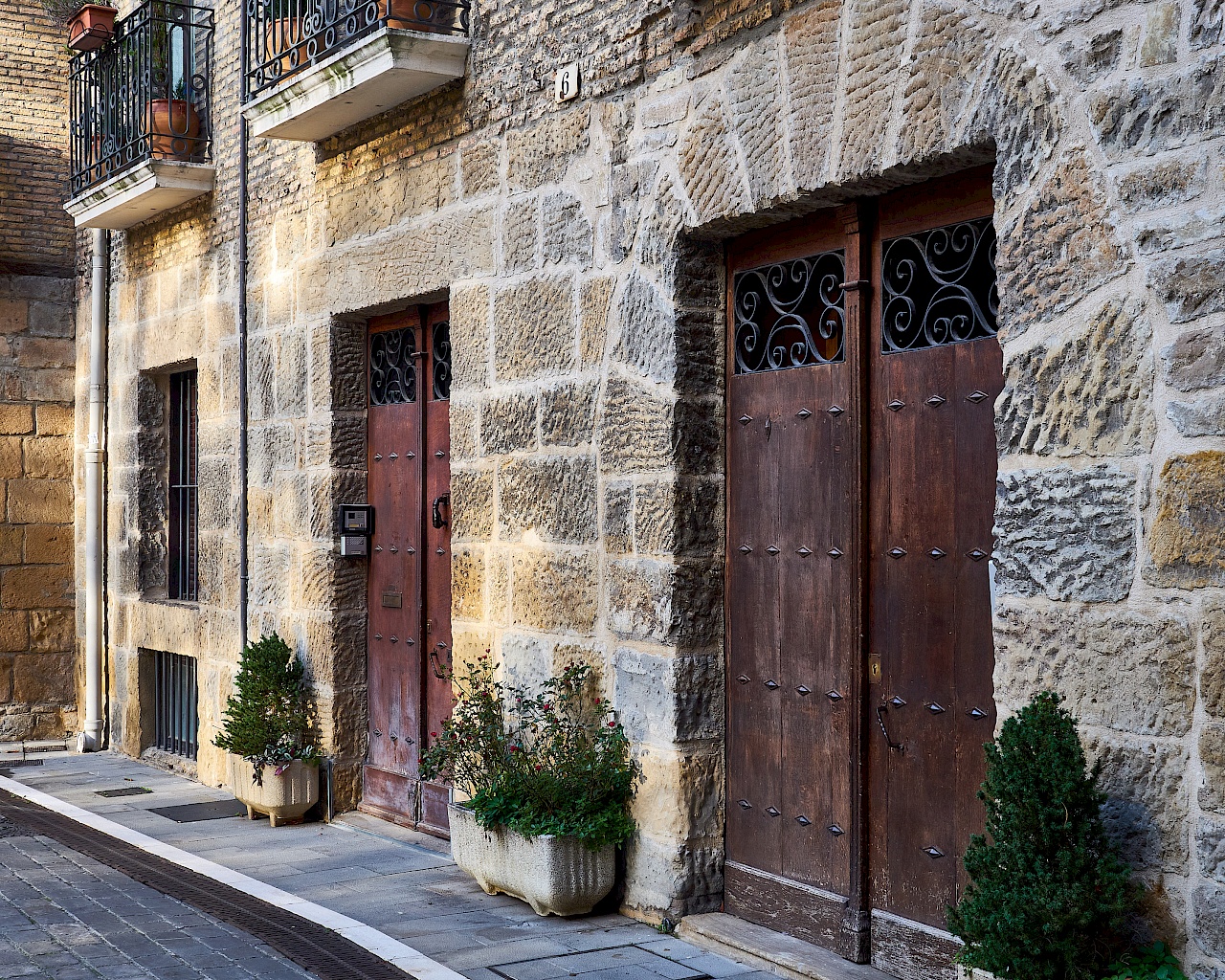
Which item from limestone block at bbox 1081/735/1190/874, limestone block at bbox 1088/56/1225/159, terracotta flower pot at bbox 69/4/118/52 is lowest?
limestone block at bbox 1081/735/1190/874

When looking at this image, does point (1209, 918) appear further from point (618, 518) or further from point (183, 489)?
point (183, 489)

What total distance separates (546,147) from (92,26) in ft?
19.5

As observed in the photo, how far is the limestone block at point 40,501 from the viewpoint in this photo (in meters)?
11.4

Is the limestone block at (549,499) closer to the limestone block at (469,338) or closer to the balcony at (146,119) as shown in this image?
the limestone block at (469,338)

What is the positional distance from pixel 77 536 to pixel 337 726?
4736 millimetres

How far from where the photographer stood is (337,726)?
787 centimetres

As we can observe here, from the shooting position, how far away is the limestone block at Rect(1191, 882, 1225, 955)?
132 inches

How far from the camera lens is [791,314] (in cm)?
518

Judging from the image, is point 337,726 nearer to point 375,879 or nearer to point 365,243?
point 375,879

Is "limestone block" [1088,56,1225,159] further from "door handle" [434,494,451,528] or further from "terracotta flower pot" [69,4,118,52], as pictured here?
"terracotta flower pot" [69,4,118,52]

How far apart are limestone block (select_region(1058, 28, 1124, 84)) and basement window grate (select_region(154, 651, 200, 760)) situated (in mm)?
7691

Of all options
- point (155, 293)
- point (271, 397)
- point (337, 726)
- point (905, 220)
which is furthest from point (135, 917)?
point (155, 293)

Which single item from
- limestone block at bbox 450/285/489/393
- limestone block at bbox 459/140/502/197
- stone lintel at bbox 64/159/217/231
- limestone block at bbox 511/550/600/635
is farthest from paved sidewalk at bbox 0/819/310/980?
stone lintel at bbox 64/159/217/231

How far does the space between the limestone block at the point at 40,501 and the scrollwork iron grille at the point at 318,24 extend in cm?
441
